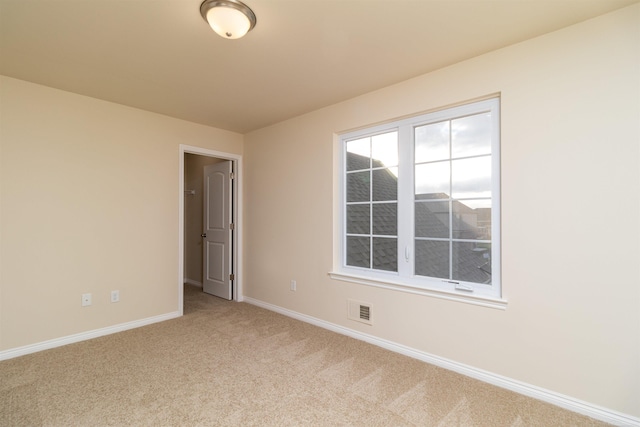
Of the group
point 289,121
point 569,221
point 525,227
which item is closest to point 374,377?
point 525,227

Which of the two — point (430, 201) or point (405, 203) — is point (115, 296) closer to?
point (405, 203)

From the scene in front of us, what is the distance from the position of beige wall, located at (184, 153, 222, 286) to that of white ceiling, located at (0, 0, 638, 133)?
2409mm

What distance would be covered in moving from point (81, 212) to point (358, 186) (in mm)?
2873

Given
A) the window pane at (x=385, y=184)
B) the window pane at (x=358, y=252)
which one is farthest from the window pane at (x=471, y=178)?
the window pane at (x=358, y=252)

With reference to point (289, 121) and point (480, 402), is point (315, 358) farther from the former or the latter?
point (289, 121)

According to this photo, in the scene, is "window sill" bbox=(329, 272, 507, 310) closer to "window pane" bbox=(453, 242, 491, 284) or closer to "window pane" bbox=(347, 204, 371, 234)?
"window pane" bbox=(453, 242, 491, 284)

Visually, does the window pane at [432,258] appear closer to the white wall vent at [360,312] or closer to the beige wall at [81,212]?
the white wall vent at [360,312]

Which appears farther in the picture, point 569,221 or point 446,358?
point 446,358

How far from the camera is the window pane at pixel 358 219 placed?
313 cm

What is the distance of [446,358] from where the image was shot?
2467mm

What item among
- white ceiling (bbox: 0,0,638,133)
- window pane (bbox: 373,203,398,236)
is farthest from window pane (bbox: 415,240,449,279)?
white ceiling (bbox: 0,0,638,133)

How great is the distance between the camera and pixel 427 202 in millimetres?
2682

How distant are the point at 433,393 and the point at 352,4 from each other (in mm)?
2593

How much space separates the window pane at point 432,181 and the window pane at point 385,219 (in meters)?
0.28
